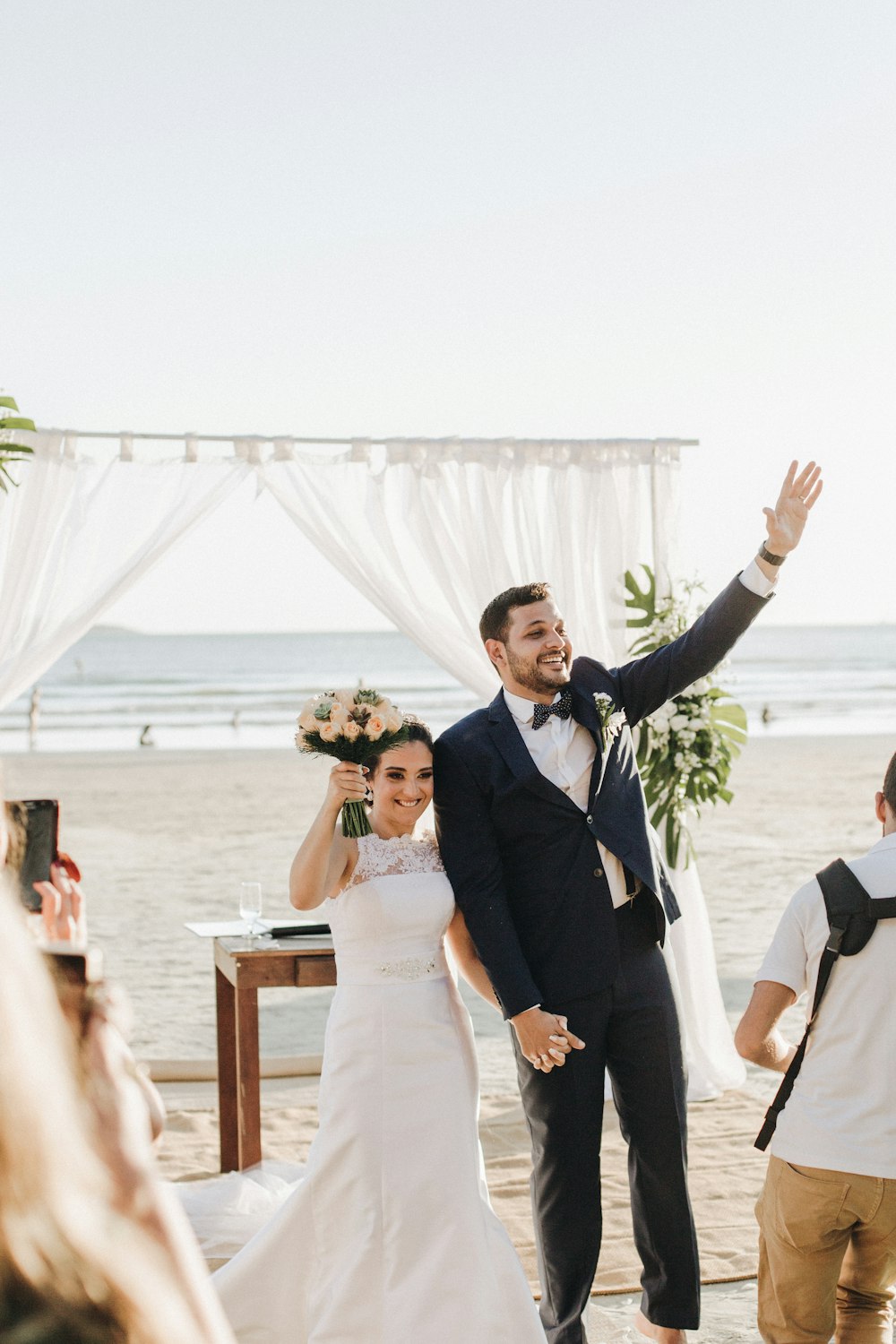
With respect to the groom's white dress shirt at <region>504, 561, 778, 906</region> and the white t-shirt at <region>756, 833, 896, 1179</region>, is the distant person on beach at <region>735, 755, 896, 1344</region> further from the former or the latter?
the groom's white dress shirt at <region>504, 561, 778, 906</region>

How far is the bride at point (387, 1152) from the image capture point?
3.15m

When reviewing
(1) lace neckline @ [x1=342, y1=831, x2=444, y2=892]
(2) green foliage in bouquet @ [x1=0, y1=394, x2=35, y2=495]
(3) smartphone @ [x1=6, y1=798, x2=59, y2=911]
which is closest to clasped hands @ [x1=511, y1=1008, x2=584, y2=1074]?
(1) lace neckline @ [x1=342, y1=831, x2=444, y2=892]

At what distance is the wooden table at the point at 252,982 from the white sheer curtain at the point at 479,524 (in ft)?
5.24

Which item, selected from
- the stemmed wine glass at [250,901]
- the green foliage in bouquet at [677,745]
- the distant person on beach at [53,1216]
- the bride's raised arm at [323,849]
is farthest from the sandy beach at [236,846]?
the distant person on beach at [53,1216]

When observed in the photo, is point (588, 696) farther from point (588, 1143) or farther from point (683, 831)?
point (683, 831)

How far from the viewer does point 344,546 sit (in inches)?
225

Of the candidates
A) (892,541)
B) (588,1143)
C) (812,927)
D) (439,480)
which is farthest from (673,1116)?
(892,541)

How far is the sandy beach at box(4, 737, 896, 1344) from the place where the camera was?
577 centimetres

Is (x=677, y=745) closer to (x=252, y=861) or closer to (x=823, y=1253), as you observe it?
(x=823, y=1253)

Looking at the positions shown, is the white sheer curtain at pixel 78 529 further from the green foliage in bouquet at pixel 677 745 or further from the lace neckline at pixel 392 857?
the lace neckline at pixel 392 857

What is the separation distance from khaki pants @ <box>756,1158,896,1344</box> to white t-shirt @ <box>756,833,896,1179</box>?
1.7 inches

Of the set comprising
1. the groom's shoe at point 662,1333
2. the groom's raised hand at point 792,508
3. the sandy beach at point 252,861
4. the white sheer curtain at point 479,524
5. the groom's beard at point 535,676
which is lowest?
the groom's shoe at point 662,1333

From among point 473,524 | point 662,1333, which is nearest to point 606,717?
point 662,1333

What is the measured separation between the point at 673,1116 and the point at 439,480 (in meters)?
3.17
